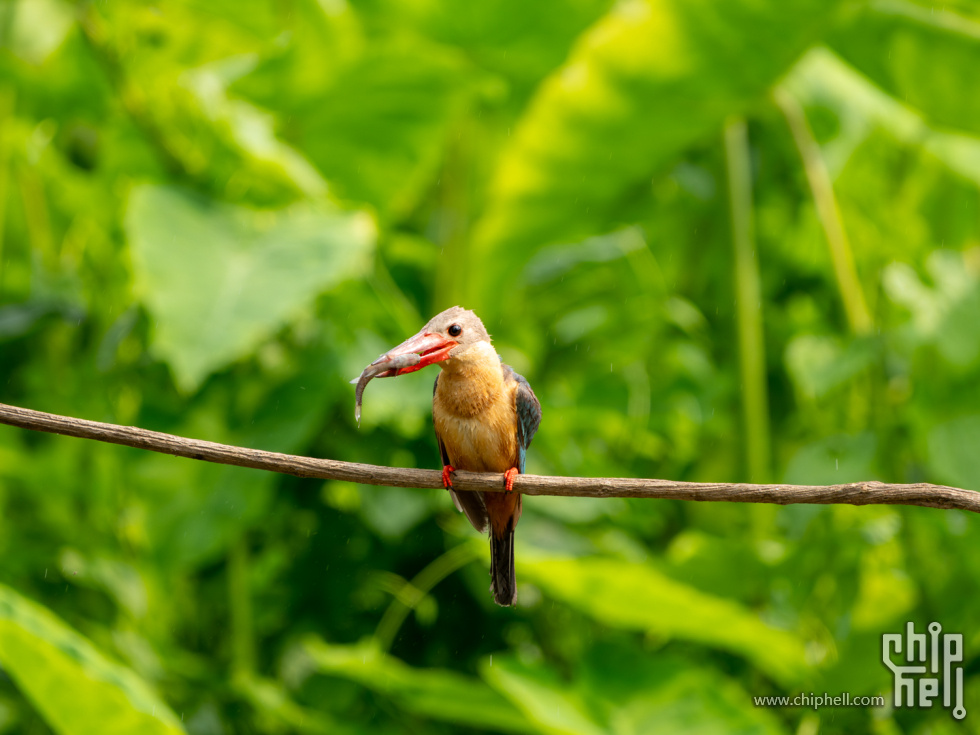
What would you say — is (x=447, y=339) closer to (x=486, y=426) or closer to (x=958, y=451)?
(x=486, y=426)

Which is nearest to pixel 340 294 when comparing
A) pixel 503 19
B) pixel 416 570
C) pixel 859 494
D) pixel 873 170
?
pixel 416 570

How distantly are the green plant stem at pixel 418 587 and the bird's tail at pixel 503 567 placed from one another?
0.50 m

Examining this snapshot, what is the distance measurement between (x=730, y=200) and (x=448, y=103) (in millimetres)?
751

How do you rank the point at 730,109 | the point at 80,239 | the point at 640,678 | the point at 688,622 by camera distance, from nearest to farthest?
the point at 688,622 < the point at 640,678 < the point at 730,109 < the point at 80,239

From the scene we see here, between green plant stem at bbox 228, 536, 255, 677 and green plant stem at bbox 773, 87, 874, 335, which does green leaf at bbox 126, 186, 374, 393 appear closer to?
green plant stem at bbox 228, 536, 255, 677

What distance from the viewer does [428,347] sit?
115cm

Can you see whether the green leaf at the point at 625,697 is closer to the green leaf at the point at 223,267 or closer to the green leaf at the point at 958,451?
the green leaf at the point at 958,451

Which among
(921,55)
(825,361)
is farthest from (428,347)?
(921,55)

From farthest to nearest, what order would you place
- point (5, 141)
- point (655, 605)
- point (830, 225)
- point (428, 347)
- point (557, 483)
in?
point (5, 141)
point (830, 225)
point (655, 605)
point (428, 347)
point (557, 483)

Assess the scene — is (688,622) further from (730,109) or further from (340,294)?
(730,109)

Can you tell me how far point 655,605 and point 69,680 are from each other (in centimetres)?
107

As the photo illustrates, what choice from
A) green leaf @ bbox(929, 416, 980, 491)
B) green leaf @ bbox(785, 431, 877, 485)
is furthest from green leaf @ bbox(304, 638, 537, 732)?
green leaf @ bbox(929, 416, 980, 491)

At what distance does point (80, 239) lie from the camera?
2.55 m

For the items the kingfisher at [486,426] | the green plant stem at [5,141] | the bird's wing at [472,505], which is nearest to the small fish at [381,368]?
the kingfisher at [486,426]
